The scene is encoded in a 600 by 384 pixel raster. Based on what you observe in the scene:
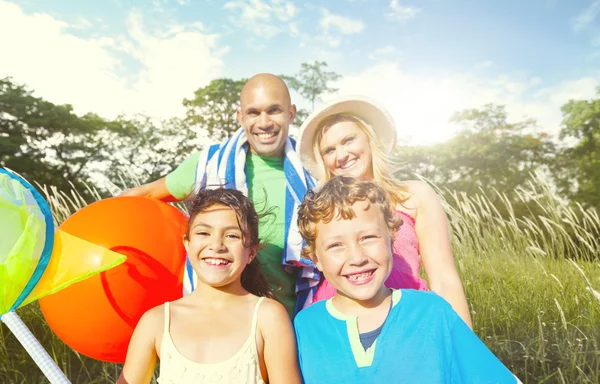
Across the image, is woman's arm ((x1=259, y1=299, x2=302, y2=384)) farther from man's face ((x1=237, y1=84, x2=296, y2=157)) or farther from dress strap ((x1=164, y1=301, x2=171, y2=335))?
man's face ((x1=237, y1=84, x2=296, y2=157))

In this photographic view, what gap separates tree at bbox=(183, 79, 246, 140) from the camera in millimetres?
23719

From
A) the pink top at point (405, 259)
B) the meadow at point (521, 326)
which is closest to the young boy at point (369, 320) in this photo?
the pink top at point (405, 259)

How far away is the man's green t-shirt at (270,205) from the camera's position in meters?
2.76

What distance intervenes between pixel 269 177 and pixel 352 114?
62 centimetres

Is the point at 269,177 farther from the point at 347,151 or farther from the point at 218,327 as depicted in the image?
the point at 218,327

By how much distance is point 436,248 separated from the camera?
2373 mm

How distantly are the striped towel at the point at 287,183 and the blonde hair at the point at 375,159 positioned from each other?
7.2 inches

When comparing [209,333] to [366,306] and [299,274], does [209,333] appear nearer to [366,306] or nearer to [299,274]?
[366,306]

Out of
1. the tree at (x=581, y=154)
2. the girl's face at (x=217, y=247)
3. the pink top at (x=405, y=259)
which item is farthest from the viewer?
the tree at (x=581, y=154)

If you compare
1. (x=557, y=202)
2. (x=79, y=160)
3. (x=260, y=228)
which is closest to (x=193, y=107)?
(x=79, y=160)

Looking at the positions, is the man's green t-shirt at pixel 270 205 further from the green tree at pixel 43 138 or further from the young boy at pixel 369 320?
the green tree at pixel 43 138

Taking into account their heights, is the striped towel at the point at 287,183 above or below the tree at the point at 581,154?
below

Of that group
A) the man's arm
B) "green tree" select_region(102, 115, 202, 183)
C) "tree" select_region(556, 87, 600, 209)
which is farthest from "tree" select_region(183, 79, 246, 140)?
the man's arm

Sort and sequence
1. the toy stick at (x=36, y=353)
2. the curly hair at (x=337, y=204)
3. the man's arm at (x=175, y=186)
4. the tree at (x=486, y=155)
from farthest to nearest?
the tree at (x=486, y=155), the man's arm at (x=175, y=186), the curly hair at (x=337, y=204), the toy stick at (x=36, y=353)
